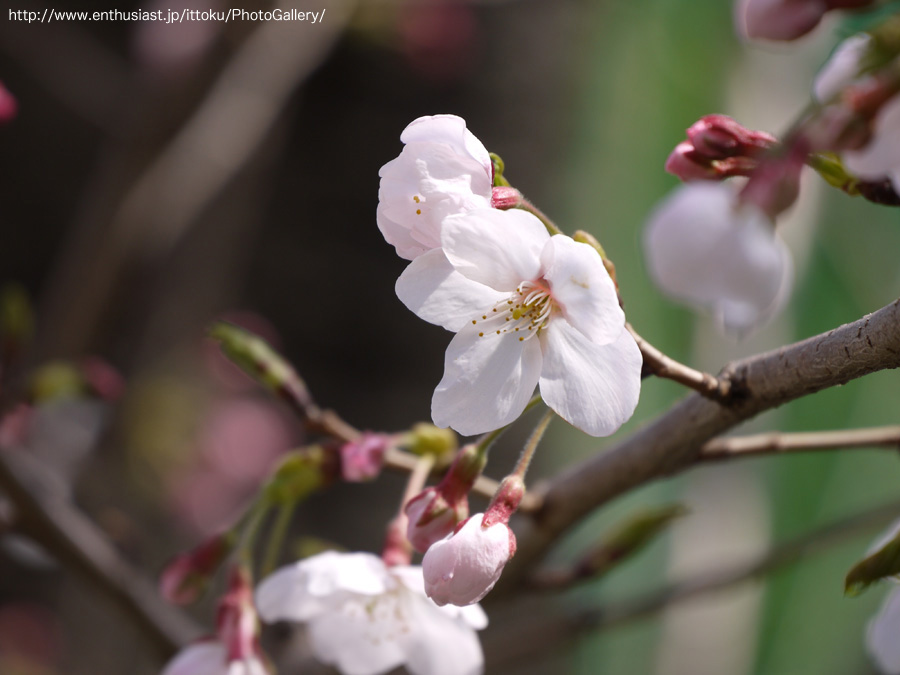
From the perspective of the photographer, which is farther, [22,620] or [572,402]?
[22,620]

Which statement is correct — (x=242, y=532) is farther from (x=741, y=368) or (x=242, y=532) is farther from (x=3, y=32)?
(x=3, y=32)

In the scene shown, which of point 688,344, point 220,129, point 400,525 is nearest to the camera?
→ point 400,525

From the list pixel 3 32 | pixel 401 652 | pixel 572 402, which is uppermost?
pixel 3 32

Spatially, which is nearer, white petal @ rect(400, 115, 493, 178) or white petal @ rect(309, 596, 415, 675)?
white petal @ rect(400, 115, 493, 178)

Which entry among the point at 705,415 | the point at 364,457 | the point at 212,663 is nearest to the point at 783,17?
the point at 705,415

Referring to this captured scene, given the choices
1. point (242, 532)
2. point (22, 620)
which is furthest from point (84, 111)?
point (242, 532)

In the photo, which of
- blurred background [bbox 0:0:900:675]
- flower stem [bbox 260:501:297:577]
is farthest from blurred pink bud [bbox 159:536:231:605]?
blurred background [bbox 0:0:900:675]

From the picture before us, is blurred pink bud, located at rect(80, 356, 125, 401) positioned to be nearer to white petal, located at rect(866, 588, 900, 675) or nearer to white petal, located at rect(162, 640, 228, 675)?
white petal, located at rect(162, 640, 228, 675)

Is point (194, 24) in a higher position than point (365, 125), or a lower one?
higher
